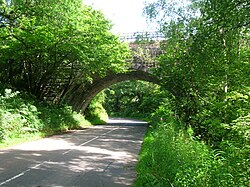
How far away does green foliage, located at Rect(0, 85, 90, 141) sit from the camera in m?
13.2

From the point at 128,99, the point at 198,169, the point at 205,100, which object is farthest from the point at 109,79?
the point at 128,99

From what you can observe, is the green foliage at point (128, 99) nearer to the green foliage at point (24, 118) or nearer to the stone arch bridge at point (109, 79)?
the stone arch bridge at point (109, 79)

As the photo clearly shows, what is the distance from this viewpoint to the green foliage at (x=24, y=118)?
1321 cm

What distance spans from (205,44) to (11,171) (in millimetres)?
5740

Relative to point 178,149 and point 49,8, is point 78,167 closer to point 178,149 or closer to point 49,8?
point 178,149

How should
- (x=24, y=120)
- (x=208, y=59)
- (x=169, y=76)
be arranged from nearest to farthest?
(x=208, y=59), (x=169, y=76), (x=24, y=120)

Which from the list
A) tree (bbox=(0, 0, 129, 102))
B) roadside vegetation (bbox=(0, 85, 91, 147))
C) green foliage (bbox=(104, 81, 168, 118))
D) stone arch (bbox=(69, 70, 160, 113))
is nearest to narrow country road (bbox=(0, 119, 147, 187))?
roadside vegetation (bbox=(0, 85, 91, 147))

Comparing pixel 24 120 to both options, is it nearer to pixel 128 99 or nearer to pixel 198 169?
pixel 198 169

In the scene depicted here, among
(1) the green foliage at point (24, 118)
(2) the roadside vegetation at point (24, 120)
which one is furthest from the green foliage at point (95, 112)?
(2) the roadside vegetation at point (24, 120)

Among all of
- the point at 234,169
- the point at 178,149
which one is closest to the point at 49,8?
the point at 178,149

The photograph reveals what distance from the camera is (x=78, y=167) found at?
27.9 feet

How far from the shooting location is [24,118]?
15219 mm

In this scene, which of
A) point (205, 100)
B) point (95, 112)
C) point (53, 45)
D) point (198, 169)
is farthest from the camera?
point (95, 112)

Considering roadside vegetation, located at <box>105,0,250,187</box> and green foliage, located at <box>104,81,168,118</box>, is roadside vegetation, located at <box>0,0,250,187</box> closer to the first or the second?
roadside vegetation, located at <box>105,0,250,187</box>
